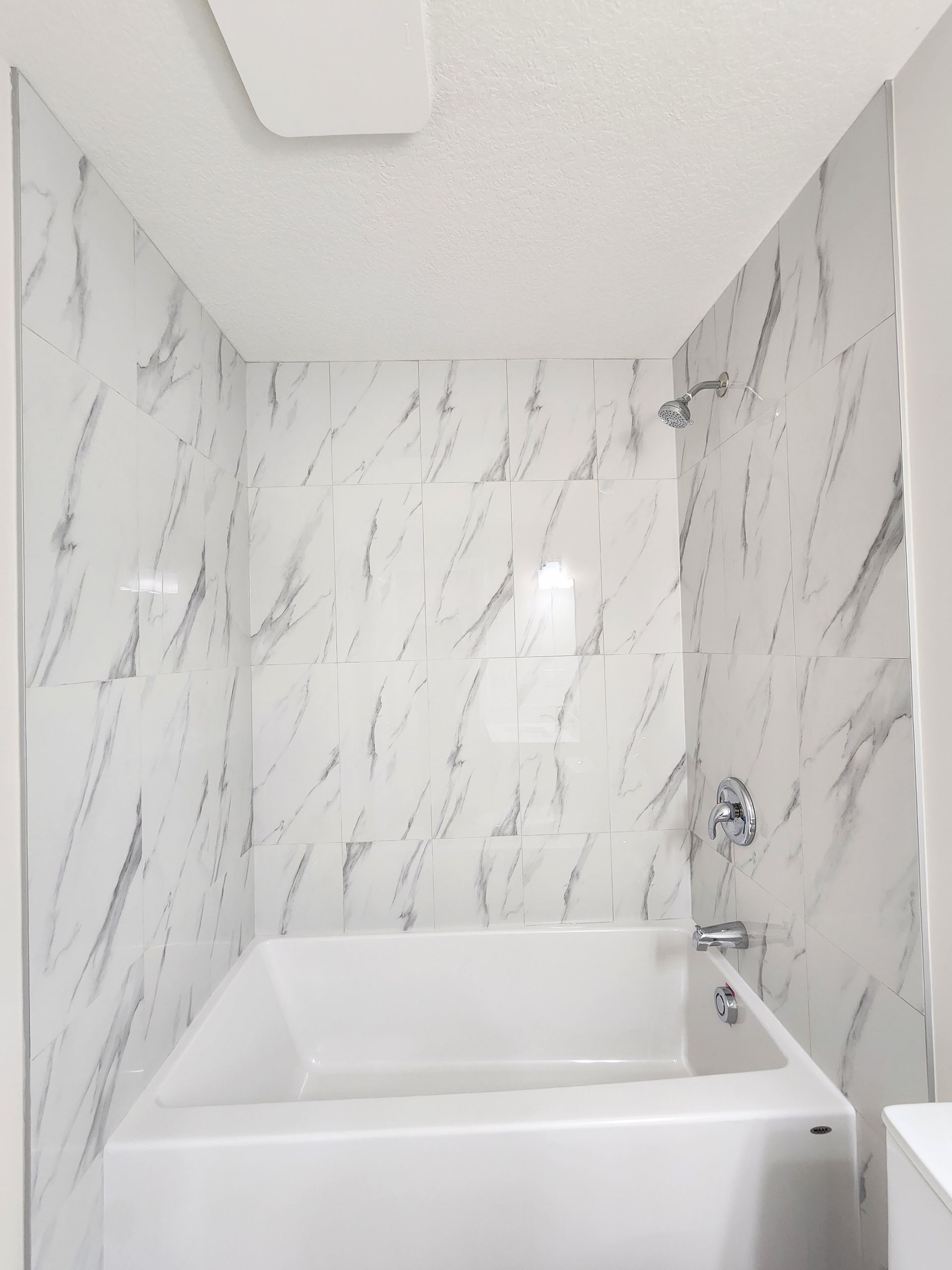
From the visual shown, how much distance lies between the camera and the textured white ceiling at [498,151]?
1119 millimetres

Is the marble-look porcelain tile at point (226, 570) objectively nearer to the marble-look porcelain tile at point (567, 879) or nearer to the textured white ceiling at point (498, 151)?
the textured white ceiling at point (498, 151)

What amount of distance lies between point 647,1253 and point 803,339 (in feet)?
6.09

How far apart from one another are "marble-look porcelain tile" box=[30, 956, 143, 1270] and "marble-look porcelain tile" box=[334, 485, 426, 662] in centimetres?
118

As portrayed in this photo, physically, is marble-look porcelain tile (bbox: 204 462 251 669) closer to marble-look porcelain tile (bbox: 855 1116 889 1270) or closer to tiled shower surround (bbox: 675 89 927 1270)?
tiled shower surround (bbox: 675 89 927 1270)

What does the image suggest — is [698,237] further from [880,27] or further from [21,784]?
[21,784]

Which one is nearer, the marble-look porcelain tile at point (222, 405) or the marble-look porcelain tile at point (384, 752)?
the marble-look porcelain tile at point (222, 405)

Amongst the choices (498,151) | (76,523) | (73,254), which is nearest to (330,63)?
(498,151)

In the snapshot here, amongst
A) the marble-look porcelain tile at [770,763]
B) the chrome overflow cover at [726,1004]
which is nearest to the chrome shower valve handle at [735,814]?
the marble-look porcelain tile at [770,763]

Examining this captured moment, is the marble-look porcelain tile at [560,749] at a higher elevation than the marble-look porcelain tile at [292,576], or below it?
below

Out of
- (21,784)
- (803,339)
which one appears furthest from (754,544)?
(21,784)

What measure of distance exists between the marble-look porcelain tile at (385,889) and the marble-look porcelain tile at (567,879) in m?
0.34

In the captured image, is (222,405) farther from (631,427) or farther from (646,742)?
(646,742)

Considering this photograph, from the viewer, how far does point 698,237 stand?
175 cm

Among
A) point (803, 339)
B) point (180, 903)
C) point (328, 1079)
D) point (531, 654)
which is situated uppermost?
point (803, 339)
